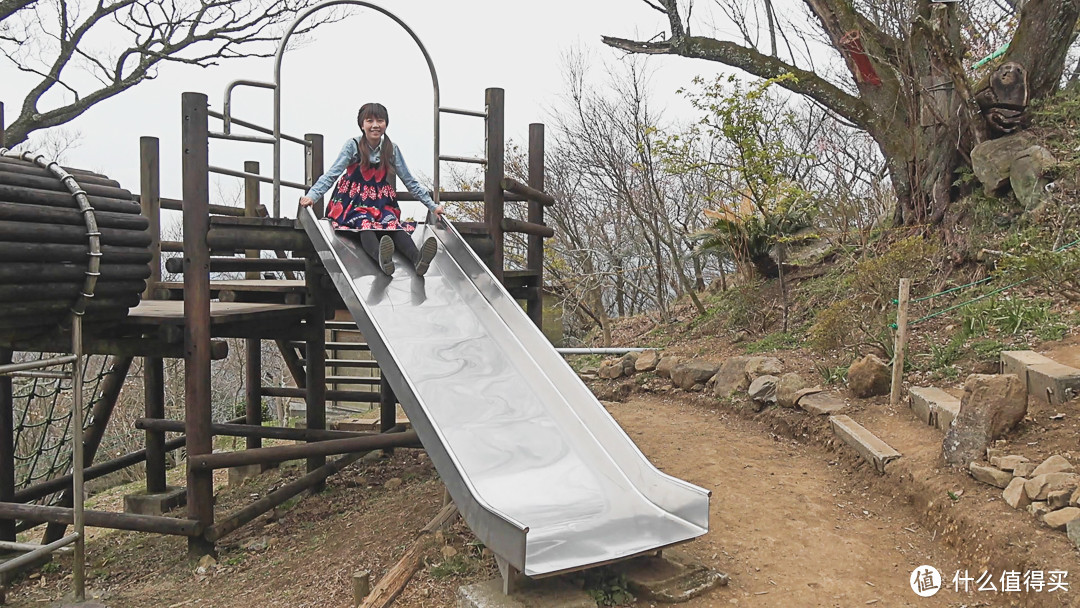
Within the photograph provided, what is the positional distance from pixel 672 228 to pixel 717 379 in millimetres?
7305

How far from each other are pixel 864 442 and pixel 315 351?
13.7ft

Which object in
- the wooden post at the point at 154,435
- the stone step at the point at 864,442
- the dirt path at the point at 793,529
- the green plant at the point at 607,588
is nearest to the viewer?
the green plant at the point at 607,588

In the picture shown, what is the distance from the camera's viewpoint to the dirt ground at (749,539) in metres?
3.50

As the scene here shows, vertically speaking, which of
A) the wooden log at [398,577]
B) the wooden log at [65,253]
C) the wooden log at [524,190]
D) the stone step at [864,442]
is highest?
the wooden log at [524,190]

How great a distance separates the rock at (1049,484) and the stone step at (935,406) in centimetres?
84

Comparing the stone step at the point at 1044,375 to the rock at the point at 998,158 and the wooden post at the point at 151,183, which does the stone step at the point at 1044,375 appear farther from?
the wooden post at the point at 151,183

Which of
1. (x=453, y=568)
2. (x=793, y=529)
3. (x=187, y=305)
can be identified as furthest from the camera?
(x=187, y=305)

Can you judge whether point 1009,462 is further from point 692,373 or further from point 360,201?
point 360,201

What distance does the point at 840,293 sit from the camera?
8.82m

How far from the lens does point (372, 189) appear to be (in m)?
5.69

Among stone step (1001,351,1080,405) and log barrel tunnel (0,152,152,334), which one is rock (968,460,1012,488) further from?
log barrel tunnel (0,152,152,334)

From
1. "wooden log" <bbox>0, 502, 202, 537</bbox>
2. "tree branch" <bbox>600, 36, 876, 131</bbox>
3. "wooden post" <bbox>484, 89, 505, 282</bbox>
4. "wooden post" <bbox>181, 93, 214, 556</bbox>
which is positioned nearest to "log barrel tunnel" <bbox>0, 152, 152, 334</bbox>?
"wooden post" <bbox>181, 93, 214, 556</bbox>

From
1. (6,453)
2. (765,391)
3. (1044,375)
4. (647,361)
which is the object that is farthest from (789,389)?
(6,453)

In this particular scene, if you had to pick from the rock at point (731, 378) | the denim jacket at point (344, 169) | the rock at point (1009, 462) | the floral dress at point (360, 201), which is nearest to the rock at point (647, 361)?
the rock at point (731, 378)
